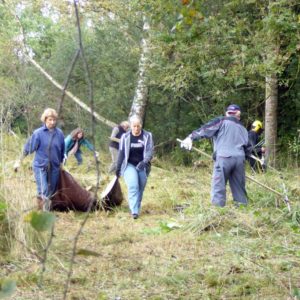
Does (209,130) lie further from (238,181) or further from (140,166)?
(140,166)

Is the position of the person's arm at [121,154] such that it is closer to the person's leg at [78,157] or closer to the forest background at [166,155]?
the forest background at [166,155]

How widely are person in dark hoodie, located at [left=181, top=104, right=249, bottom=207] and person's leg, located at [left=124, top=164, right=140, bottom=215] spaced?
0.86m

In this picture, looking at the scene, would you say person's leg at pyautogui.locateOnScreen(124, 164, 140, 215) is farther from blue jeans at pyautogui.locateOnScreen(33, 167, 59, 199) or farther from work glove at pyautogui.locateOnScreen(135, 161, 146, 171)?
blue jeans at pyautogui.locateOnScreen(33, 167, 59, 199)

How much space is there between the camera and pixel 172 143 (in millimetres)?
21344

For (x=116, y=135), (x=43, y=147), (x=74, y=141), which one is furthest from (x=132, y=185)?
(x=74, y=141)

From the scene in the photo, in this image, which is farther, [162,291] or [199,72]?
[199,72]

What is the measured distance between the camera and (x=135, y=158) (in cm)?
925

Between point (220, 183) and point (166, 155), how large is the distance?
1166cm

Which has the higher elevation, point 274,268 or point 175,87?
point 175,87

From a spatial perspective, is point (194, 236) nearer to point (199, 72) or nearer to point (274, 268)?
point (274, 268)

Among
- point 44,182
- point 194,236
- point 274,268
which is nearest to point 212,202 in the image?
point 194,236

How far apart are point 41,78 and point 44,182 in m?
16.0

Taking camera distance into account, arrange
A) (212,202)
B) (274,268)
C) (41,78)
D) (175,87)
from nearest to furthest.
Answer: (274,268) < (212,202) < (175,87) < (41,78)

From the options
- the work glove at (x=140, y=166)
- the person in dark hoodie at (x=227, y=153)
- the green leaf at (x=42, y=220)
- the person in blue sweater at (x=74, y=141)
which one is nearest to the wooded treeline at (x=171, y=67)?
the person in blue sweater at (x=74, y=141)
